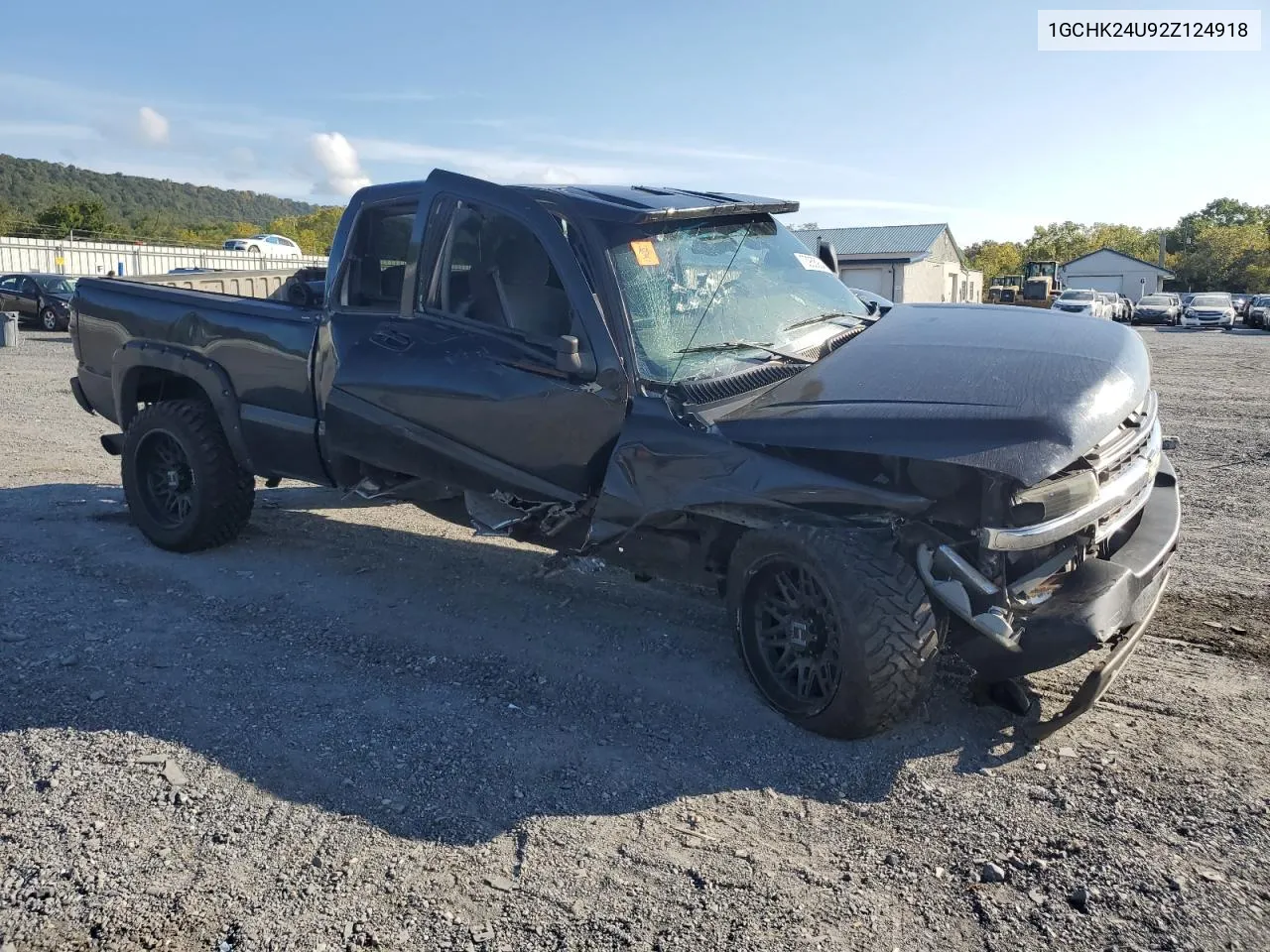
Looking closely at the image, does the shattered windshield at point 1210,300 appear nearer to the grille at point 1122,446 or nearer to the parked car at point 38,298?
the parked car at point 38,298

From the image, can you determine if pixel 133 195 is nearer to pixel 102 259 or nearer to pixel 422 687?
pixel 102 259

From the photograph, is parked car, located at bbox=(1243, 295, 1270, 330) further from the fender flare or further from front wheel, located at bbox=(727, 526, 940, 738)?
the fender flare

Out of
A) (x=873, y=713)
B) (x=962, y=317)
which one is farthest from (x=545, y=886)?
(x=962, y=317)

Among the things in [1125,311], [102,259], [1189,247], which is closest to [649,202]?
[102,259]

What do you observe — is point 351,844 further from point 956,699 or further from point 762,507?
point 956,699

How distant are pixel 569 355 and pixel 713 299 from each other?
0.73m

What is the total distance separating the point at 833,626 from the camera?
11.8 feet

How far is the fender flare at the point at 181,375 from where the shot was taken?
5.64 m

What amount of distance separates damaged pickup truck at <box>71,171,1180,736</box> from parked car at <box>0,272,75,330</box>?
21.0 m

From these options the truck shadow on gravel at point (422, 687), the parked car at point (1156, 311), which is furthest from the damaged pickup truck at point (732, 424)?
the parked car at point (1156, 311)

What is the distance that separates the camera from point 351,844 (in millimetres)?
3068

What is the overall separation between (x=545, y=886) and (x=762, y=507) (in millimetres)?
1550

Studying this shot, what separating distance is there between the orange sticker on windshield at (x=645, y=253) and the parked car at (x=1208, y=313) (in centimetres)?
4261

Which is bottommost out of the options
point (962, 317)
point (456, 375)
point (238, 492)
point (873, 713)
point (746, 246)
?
point (873, 713)
